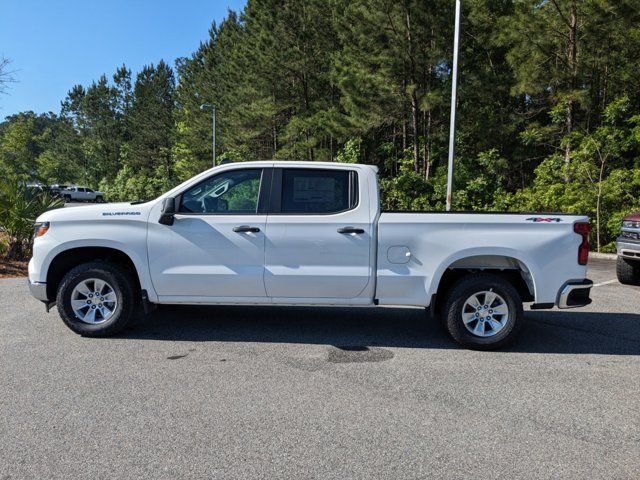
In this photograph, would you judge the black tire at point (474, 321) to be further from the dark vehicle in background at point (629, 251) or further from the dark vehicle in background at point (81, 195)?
the dark vehicle in background at point (81, 195)

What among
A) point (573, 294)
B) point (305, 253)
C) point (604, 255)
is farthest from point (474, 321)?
point (604, 255)

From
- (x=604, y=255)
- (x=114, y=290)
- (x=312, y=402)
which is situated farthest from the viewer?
(x=604, y=255)

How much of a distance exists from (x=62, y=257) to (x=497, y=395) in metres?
4.72

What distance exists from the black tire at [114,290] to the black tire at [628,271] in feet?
28.5

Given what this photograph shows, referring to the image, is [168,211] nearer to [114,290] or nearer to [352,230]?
[114,290]

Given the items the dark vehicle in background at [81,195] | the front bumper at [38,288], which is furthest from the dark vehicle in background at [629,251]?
the dark vehicle in background at [81,195]

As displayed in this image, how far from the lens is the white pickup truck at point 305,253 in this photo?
557 cm

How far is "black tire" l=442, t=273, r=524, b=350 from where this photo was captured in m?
5.59

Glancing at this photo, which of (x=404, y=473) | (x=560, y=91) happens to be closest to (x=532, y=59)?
(x=560, y=91)

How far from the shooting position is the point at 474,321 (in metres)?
5.68

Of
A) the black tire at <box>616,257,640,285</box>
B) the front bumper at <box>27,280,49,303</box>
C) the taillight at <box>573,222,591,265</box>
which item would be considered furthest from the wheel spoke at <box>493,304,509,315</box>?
the black tire at <box>616,257,640,285</box>

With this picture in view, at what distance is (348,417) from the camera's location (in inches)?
156

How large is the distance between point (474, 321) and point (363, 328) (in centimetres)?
142

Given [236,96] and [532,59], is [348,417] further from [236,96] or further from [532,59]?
[236,96]
